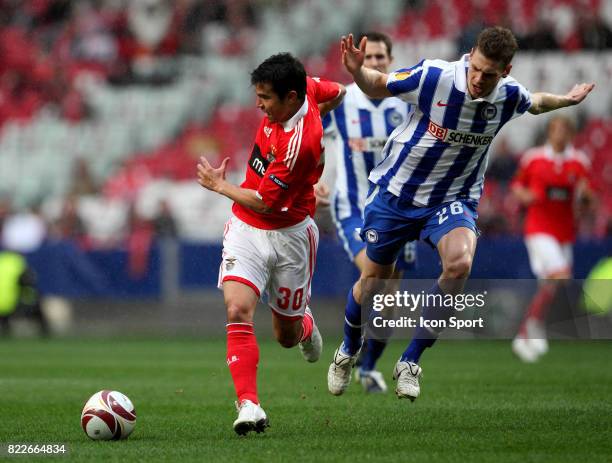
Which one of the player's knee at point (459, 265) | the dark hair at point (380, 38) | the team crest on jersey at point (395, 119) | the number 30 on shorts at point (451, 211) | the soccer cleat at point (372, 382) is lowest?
the soccer cleat at point (372, 382)

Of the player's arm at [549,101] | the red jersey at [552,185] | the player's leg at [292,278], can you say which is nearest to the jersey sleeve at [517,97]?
the player's arm at [549,101]

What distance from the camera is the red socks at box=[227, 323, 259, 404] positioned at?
653 cm

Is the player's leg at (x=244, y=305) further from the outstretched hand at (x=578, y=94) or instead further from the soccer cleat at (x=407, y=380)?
the outstretched hand at (x=578, y=94)

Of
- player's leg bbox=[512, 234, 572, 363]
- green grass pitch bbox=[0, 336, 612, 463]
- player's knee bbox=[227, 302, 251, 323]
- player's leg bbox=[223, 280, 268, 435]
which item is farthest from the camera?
player's leg bbox=[512, 234, 572, 363]

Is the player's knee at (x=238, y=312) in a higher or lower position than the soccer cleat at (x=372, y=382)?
higher

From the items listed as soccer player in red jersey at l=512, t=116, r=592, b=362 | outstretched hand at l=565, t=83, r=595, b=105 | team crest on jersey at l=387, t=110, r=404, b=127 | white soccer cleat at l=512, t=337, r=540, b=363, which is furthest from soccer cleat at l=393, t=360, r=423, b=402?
soccer player in red jersey at l=512, t=116, r=592, b=362

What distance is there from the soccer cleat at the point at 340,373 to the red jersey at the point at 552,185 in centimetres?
619

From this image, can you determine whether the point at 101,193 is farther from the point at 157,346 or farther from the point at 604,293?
the point at 604,293

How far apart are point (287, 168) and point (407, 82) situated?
1.04 m

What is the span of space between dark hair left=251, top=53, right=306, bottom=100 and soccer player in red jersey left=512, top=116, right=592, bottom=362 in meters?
Result: 7.25

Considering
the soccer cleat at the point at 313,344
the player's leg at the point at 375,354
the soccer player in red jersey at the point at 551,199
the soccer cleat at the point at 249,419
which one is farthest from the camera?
the soccer player in red jersey at the point at 551,199

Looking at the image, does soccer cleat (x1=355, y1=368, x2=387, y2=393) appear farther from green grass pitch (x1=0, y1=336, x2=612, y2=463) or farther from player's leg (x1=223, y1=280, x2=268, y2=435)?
player's leg (x1=223, y1=280, x2=268, y2=435)

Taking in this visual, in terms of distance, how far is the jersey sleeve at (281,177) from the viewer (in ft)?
22.1

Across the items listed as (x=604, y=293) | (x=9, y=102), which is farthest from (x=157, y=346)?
(x=9, y=102)
